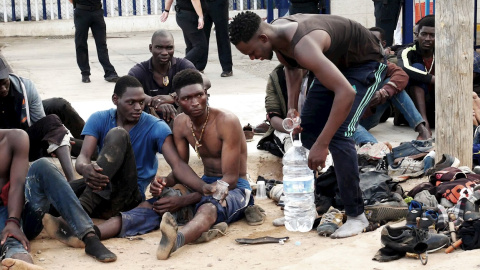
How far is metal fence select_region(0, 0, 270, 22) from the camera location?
19375 millimetres

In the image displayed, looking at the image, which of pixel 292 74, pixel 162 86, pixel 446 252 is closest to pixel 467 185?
pixel 446 252

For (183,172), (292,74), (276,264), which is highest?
(292,74)

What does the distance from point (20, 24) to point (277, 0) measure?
684cm

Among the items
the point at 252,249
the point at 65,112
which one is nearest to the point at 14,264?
the point at 252,249

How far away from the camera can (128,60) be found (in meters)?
14.6

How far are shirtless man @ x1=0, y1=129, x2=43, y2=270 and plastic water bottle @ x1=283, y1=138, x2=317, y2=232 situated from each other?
193 centimetres

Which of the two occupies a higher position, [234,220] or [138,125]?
[138,125]

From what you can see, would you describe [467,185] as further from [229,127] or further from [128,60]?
[128,60]

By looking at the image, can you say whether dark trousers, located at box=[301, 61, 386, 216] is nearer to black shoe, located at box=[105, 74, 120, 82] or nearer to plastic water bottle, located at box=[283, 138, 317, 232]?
plastic water bottle, located at box=[283, 138, 317, 232]

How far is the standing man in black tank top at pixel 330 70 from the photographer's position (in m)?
5.18

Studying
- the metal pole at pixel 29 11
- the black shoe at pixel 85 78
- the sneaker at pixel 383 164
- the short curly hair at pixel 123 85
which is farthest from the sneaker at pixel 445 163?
the metal pole at pixel 29 11

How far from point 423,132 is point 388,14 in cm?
327

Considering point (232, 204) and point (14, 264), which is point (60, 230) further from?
point (232, 204)

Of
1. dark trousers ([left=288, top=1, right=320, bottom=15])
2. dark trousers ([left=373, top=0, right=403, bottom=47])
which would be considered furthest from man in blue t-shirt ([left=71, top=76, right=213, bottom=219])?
dark trousers ([left=373, top=0, right=403, bottom=47])
